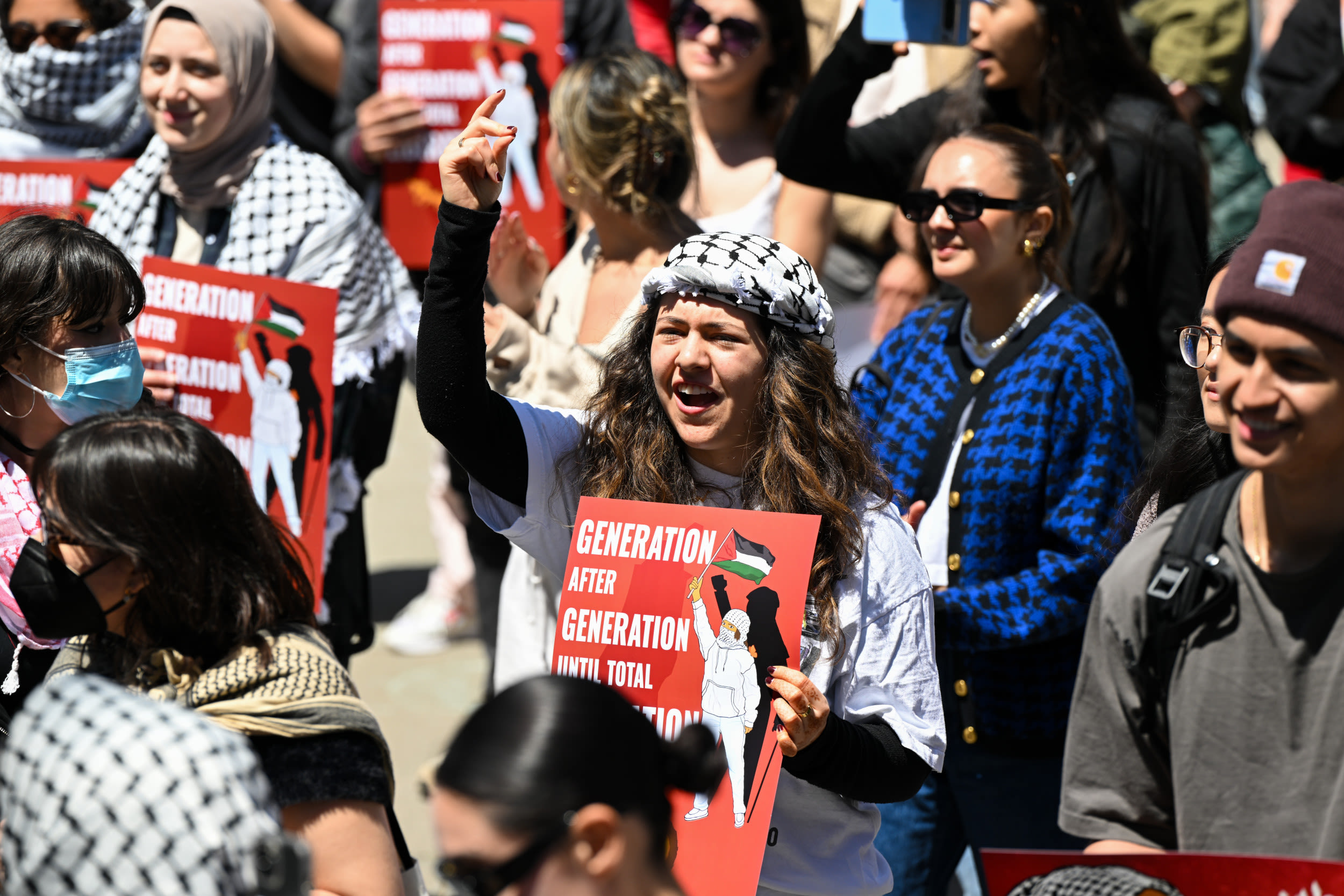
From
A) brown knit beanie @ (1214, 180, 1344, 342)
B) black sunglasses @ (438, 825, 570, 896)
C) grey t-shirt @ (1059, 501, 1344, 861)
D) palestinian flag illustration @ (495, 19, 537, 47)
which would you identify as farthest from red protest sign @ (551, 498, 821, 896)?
palestinian flag illustration @ (495, 19, 537, 47)

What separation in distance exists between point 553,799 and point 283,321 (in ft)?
7.36

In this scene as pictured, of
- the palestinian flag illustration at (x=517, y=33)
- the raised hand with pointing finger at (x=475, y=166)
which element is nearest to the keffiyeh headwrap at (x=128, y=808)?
the raised hand with pointing finger at (x=475, y=166)

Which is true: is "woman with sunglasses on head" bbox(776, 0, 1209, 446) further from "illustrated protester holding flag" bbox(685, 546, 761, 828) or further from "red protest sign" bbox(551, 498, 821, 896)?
"illustrated protester holding flag" bbox(685, 546, 761, 828)

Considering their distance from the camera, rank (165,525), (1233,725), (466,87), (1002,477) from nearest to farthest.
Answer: (1233,725)
(165,525)
(1002,477)
(466,87)

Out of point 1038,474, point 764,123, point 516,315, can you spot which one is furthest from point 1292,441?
point 764,123

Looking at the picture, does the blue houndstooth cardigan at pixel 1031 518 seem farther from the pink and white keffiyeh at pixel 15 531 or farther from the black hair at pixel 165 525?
the pink and white keffiyeh at pixel 15 531

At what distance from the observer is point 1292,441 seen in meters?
1.87

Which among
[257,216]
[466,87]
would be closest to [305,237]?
[257,216]

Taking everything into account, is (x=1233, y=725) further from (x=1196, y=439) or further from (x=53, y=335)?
(x=53, y=335)

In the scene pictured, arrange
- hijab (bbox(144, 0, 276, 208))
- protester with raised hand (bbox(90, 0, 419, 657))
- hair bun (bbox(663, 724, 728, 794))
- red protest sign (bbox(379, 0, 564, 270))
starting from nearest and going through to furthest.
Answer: hair bun (bbox(663, 724, 728, 794))
protester with raised hand (bbox(90, 0, 419, 657))
hijab (bbox(144, 0, 276, 208))
red protest sign (bbox(379, 0, 564, 270))

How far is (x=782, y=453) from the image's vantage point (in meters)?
2.61

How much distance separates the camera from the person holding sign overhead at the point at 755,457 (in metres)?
2.48

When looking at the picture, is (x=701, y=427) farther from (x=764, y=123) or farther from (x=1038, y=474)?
(x=764, y=123)

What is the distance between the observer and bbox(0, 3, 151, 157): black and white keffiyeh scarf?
485 centimetres
